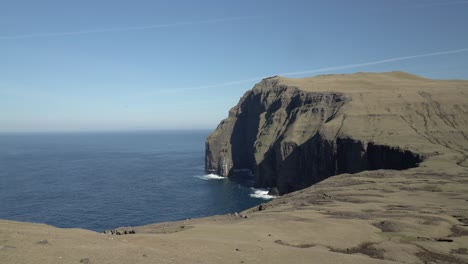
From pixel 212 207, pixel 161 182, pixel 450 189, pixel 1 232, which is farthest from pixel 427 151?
pixel 1 232

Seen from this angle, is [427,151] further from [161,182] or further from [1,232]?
[1,232]

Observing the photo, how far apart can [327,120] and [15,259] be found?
141518mm

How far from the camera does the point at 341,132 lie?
132875 millimetres

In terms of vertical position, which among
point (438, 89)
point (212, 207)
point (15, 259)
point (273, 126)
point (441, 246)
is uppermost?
point (438, 89)

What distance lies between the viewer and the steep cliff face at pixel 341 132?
391 feet

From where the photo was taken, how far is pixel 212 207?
115562 millimetres

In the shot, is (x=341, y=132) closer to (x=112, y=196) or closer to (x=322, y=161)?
(x=322, y=161)

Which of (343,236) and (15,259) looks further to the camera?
(343,236)

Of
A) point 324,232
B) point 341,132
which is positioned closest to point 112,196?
point 341,132

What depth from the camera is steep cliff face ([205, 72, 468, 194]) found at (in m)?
119

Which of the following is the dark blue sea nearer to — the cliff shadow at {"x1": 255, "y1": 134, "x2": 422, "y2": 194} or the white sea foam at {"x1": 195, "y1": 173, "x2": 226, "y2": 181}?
the white sea foam at {"x1": 195, "y1": 173, "x2": 226, "y2": 181}

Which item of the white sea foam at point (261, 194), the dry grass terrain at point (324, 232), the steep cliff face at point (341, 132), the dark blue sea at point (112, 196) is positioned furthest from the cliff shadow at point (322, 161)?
the dark blue sea at point (112, 196)

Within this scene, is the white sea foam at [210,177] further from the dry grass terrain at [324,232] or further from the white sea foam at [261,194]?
the dry grass terrain at [324,232]

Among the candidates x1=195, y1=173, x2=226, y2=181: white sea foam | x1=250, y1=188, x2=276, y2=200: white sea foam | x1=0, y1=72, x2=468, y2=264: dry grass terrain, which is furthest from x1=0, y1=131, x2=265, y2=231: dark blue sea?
x1=0, y1=72, x2=468, y2=264: dry grass terrain
